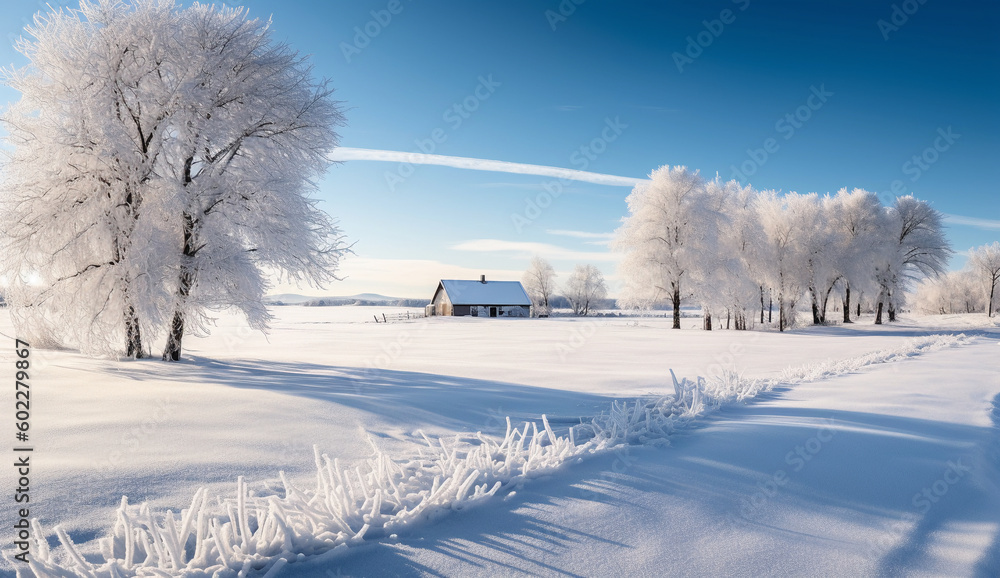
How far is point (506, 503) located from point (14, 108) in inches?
542

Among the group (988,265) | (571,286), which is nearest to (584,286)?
(571,286)

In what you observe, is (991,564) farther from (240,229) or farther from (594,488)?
(240,229)

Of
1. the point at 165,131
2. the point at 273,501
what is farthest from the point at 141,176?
the point at 273,501

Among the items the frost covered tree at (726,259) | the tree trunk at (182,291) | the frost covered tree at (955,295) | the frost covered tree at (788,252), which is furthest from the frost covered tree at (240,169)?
the frost covered tree at (955,295)

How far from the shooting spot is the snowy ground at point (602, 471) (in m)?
2.39

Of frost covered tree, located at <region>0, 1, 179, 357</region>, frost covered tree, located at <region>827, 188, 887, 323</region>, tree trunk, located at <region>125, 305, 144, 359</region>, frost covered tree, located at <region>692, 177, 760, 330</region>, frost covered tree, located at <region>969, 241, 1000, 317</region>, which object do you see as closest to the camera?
frost covered tree, located at <region>0, 1, 179, 357</region>

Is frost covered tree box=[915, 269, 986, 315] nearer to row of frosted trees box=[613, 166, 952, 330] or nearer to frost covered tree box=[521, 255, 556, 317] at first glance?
row of frosted trees box=[613, 166, 952, 330]

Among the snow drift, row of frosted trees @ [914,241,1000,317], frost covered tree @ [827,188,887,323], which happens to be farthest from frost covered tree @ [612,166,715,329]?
row of frosted trees @ [914,241,1000,317]

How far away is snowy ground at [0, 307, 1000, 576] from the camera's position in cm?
239

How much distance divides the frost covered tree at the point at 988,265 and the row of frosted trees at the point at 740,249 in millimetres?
28204

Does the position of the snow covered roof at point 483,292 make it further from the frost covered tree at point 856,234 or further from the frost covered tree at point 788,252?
the frost covered tree at point 856,234

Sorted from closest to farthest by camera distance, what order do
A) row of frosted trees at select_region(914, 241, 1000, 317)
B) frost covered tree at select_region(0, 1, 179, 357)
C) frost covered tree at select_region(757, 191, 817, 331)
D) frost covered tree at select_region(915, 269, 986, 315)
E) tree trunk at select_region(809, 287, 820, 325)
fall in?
frost covered tree at select_region(0, 1, 179, 357) → frost covered tree at select_region(757, 191, 817, 331) → tree trunk at select_region(809, 287, 820, 325) → row of frosted trees at select_region(914, 241, 1000, 317) → frost covered tree at select_region(915, 269, 986, 315)

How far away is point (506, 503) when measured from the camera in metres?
2.91

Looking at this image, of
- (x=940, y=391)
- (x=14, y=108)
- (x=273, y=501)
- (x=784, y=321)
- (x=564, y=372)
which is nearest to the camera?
(x=273, y=501)
